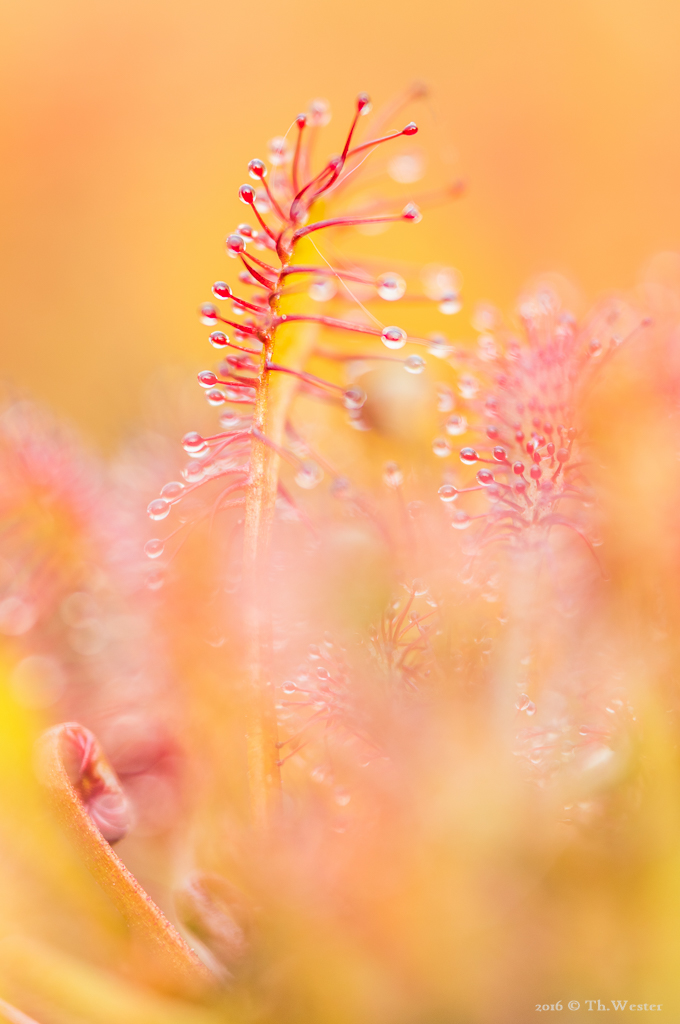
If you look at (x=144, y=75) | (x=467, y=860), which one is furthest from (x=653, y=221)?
(x=467, y=860)

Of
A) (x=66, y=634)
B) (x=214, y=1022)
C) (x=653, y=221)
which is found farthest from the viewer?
(x=653, y=221)

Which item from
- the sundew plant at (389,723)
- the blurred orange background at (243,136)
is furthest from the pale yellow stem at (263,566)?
the blurred orange background at (243,136)

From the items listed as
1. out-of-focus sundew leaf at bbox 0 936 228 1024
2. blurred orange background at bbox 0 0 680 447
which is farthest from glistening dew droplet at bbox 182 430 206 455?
blurred orange background at bbox 0 0 680 447

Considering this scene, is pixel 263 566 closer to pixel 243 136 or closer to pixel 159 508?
pixel 159 508

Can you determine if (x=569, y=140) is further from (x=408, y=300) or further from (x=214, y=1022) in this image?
(x=214, y=1022)

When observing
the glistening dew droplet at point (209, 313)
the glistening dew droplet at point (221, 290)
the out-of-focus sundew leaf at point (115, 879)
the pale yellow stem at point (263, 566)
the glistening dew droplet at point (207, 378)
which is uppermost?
the glistening dew droplet at point (209, 313)

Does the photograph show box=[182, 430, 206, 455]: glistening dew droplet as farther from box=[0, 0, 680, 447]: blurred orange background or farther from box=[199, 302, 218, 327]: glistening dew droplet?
box=[0, 0, 680, 447]: blurred orange background

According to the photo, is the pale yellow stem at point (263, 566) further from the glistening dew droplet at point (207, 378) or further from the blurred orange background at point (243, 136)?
the blurred orange background at point (243, 136)
